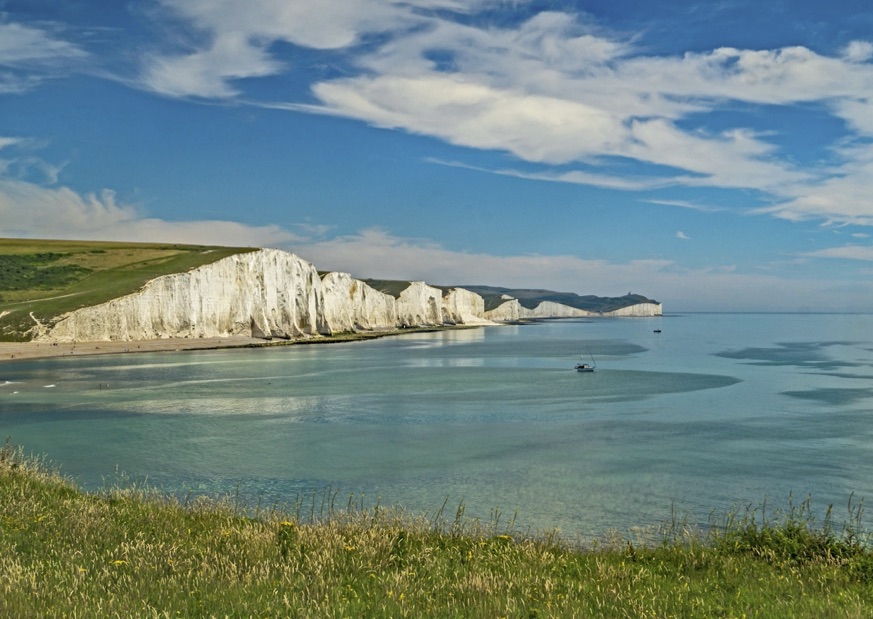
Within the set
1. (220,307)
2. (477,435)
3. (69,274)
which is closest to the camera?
(477,435)

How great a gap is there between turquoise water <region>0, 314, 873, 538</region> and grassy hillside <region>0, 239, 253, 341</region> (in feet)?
97.9

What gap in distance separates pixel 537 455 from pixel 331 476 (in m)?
8.69

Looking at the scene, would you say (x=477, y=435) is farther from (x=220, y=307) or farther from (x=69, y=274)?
(x=69, y=274)

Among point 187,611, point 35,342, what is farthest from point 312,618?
point 35,342

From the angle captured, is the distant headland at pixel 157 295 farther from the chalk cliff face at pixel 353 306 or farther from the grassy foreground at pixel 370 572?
the grassy foreground at pixel 370 572

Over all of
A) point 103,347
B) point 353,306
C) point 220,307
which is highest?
point 353,306

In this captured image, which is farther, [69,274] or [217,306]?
[69,274]

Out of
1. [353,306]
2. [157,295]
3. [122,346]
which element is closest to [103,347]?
[122,346]

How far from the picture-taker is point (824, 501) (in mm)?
20641

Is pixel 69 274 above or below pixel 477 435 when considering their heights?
above

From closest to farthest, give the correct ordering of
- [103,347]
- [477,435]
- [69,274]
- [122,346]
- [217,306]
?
[477,435] → [103,347] → [122,346] → [217,306] → [69,274]

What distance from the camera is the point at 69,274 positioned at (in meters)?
121

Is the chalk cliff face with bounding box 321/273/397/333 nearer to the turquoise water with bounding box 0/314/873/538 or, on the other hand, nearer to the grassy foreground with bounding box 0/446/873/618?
the turquoise water with bounding box 0/314/873/538

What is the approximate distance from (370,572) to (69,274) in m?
129
